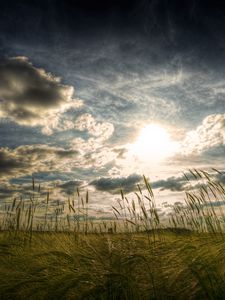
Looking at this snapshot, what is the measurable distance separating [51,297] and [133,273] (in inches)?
37.7

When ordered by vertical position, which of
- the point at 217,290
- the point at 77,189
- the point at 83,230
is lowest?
the point at 217,290

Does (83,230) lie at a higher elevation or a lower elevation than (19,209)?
lower

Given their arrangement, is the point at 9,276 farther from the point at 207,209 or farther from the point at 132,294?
the point at 207,209

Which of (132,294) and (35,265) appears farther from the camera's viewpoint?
(35,265)

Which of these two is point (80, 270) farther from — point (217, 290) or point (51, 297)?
point (217, 290)

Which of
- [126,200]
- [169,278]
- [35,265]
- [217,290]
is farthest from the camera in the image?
[126,200]

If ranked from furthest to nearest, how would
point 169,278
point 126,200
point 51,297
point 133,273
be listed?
1. point 126,200
2. point 133,273
3. point 169,278
4. point 51,297

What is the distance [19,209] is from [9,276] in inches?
294

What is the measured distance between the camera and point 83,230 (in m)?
10.0

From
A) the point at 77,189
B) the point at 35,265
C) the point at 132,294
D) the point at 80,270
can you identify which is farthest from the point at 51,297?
the point at 77,189

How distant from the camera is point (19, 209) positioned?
10.5m

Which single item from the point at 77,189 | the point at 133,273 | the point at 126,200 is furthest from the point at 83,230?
the point at 133,273

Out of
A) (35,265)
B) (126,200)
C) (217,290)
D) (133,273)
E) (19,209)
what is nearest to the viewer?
A: (217,290)

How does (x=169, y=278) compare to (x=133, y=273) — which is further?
(x=133, y=273)
